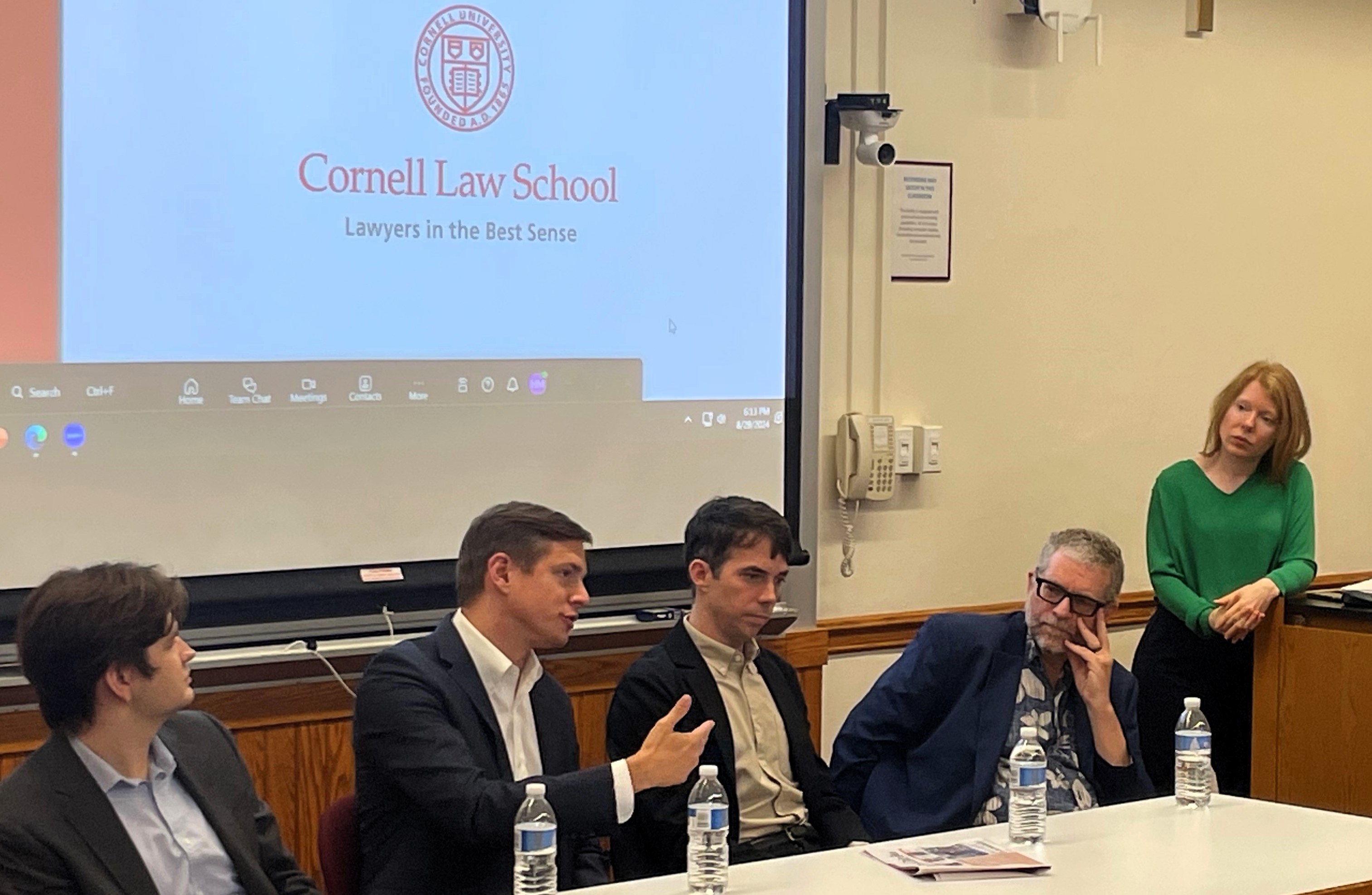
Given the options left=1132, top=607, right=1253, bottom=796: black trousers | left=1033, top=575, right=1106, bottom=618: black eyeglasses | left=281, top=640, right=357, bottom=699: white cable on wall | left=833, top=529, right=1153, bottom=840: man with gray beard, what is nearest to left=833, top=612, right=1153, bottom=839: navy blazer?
left=833, top=529, right=1153, bottom=840: man with gray beard

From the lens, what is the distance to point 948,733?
334 cm

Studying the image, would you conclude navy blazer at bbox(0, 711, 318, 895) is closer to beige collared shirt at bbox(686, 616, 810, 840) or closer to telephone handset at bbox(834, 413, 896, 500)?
beige collared shirt at bbox(686, 616, 810, 840)

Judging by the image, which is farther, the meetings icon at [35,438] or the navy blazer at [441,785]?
the meetings icon at [35,438]

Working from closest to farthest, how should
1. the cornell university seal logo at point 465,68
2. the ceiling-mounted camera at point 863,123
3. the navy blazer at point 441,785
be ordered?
the navy blazer at point 441,785 < the cornell university seal logo at point 465,68 < the ceiling-mounted camera at point 863,123

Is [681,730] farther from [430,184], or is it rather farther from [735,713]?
[430,184]

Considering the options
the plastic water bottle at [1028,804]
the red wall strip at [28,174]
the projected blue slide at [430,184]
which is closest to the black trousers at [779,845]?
the plastic water bottle at [1028,804]

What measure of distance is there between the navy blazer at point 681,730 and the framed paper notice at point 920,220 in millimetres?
1532

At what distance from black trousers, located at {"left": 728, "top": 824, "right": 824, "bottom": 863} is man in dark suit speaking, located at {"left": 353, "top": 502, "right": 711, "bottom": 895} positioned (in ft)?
0.92

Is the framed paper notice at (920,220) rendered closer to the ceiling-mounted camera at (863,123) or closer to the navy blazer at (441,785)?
the ceiling-mounted camera at (863,123)

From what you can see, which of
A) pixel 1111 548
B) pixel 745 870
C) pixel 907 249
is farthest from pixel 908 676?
pixel 907 249

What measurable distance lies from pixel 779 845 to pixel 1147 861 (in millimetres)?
755

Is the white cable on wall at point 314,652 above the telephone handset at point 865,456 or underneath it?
underneath

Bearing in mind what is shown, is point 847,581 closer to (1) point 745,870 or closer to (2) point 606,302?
(2) point 606,302

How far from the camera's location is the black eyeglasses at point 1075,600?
3.27 meters
